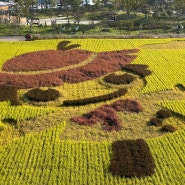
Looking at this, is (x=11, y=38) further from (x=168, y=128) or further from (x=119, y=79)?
(x=168, y=128)

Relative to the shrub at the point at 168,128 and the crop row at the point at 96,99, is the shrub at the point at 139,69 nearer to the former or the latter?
the crop row at the point at 96,99

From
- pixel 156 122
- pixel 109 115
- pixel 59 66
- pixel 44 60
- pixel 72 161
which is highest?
pixel 44 60

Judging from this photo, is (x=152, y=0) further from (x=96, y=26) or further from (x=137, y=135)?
(x=137, y=135)

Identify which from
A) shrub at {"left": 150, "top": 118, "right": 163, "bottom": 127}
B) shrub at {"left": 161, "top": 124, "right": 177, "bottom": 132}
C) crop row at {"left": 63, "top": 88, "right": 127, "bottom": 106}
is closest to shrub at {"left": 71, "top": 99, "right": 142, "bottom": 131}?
crop row at {"left": 63, "top": 88, "right": 127, "bottom": 106}

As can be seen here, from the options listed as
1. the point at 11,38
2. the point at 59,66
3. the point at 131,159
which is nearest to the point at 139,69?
the point at 59,66

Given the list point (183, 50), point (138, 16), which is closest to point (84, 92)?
point (183, 50)

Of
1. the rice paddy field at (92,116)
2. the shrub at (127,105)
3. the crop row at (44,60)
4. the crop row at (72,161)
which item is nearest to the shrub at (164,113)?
the rice paddy field at (92,116)
